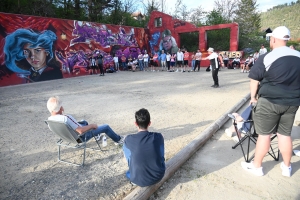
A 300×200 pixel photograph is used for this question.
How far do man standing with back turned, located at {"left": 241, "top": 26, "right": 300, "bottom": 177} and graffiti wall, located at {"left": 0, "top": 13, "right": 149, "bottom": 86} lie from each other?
14.8 m

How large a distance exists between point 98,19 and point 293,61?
84.4 ft

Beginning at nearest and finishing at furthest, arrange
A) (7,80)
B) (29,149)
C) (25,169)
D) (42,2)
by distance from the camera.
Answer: (25,169), (29,149), (7,80), (42,2)

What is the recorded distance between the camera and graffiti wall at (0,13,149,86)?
1292 cm

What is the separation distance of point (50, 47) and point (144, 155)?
15134 millimetres

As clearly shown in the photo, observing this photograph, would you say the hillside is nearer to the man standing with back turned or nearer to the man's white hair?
the man standing with back turned

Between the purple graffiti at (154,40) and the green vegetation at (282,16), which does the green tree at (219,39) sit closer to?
the purple graffiti at (154,40)

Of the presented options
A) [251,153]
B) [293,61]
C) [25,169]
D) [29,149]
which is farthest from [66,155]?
[293,61]

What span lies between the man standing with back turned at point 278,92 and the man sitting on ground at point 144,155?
136cm

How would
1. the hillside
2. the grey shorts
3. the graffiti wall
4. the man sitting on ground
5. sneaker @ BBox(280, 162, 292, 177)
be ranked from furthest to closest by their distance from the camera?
the hillside
the graffiti wall
sneaker @ BBox(280, 162, 292, 177)
the grey shorts
the man sitting on ground

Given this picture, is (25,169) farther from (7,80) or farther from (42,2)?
(42,2)

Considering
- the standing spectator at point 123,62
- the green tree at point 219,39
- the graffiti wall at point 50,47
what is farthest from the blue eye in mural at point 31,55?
the green tree at point 219,39

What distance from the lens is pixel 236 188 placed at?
254 cm

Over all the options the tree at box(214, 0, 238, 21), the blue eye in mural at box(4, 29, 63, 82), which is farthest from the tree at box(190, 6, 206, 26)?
the blue eye in mural at box(4, 29, 63, 82)

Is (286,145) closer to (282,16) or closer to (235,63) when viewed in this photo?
(235,63)
